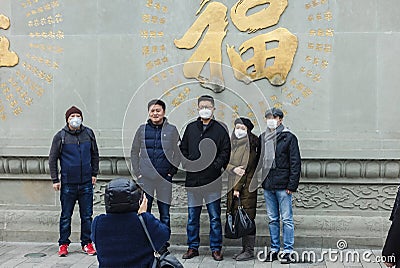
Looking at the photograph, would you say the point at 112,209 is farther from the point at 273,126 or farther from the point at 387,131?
the point at 387,131

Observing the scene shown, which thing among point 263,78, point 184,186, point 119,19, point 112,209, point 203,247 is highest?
point 119,19

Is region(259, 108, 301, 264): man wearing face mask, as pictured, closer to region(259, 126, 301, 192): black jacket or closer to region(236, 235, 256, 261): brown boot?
region(259, 126, 301, 192): black jacket

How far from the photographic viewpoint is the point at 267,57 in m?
7.03

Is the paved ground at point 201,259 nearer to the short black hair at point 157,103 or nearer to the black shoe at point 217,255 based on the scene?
the black shoe at point 217,255

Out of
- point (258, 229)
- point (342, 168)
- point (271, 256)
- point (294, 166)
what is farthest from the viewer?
point (258, 229)

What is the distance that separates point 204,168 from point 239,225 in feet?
2.28

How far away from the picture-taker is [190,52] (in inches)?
282

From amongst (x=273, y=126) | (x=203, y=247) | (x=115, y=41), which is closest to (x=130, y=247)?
(x=273, y=126)

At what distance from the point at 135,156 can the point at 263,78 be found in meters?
1.67

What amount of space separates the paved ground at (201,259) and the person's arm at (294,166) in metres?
0.79

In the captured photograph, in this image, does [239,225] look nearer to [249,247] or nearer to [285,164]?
[249,247]

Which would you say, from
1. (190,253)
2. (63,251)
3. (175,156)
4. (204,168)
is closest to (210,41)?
(175,156)

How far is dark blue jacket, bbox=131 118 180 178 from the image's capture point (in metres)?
6.64

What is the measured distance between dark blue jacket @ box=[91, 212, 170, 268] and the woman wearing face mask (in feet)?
10.3
